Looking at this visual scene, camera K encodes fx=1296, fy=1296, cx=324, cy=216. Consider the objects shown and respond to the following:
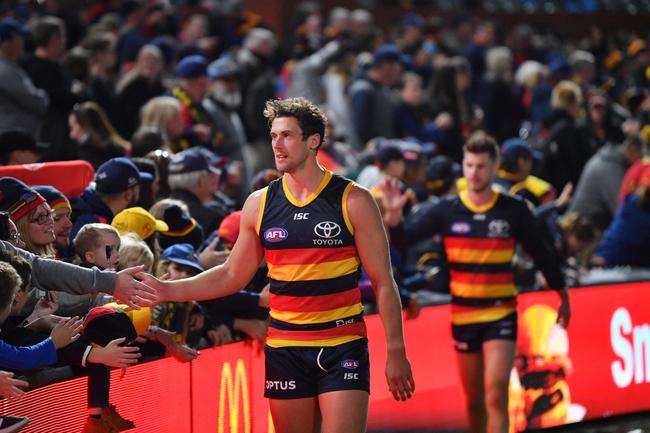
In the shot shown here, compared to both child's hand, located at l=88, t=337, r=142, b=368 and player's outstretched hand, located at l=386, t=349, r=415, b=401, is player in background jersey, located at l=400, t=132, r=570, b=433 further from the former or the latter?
child's hand, located at l=88, t=337, r=142, b=368

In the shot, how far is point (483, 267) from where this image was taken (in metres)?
9.17

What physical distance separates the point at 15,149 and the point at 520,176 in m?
4.74

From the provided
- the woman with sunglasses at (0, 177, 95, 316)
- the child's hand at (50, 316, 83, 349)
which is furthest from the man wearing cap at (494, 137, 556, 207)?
the child's hand at (50, 316, 83, 349)

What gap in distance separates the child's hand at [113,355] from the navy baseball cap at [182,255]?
136 cm

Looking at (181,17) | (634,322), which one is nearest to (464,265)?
(634,322)

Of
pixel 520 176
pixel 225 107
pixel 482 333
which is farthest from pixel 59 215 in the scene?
pixel 225 107

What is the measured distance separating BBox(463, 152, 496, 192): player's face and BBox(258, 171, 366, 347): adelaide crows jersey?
265 centimetres

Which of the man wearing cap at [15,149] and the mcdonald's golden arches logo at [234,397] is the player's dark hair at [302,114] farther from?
the man wearing cap at [15,149]

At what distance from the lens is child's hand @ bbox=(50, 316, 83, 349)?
6086mm

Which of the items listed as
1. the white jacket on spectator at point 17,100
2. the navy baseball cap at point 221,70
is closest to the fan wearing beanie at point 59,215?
the white jacket on spectator at point 17,100

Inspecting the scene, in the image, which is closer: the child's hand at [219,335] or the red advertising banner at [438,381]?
the red advertising banner at [438,381]

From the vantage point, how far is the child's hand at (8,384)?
558 cm

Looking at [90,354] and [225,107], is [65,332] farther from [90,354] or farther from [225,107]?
[225,107]

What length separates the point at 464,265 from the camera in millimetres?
9242
